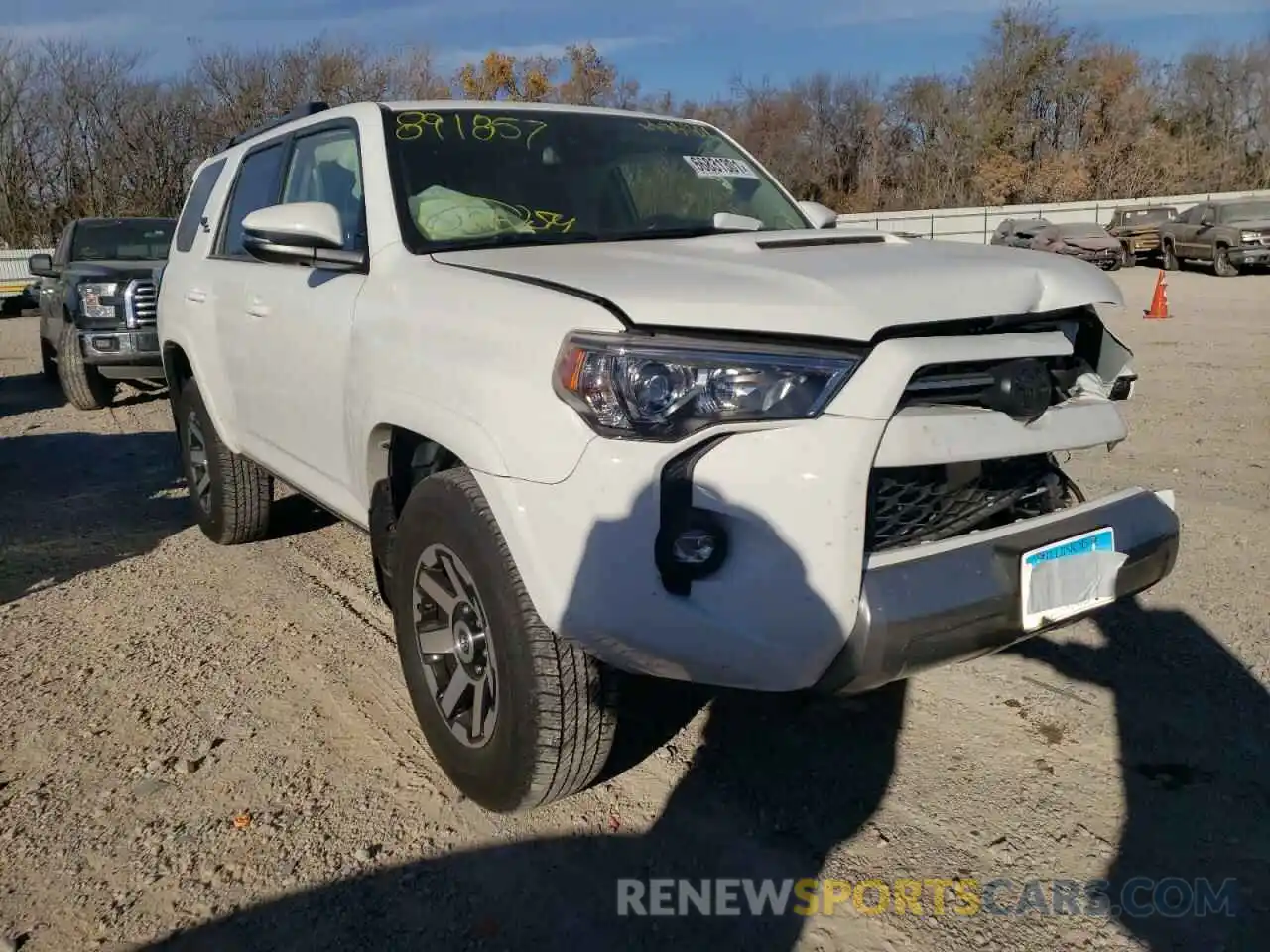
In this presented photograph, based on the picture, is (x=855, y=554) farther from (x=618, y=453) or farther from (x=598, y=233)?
(x=598, y=233)

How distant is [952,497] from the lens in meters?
2.58

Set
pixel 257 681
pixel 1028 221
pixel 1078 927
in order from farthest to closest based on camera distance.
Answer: pixel 1028 221, pixel 257 681, pixel 1078 927

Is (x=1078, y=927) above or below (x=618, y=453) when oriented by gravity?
below

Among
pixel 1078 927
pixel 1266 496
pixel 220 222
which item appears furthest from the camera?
pixel 1266 496

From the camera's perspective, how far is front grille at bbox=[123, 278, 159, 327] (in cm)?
902

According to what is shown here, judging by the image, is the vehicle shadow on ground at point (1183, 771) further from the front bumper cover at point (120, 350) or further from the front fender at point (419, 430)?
the front bumper cover at point (120, 350)

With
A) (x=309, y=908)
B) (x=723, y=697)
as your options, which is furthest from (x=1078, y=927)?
(x=309, y=908)

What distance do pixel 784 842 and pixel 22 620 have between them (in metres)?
3.36

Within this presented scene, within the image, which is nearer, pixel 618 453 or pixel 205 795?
pixel 618 453

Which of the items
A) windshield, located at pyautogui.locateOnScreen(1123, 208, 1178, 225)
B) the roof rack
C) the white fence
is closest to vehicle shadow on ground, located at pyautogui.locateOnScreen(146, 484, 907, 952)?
the roof rack

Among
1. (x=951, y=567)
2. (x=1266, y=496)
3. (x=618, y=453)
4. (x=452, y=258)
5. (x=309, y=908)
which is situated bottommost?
(x=309, y=908)

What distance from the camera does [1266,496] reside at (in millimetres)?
5402

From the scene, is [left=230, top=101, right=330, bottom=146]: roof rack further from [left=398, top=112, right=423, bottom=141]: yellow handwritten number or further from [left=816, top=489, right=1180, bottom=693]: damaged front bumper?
[left=816, top=489, right=1180, bottom=693]: damaged front bumper

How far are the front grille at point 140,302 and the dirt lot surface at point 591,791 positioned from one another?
16.4 feet
